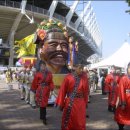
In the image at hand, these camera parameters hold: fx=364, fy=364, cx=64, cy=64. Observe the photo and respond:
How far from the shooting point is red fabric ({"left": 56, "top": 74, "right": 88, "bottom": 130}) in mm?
7160

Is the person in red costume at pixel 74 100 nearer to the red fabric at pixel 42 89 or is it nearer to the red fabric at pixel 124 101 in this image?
the red fabric at pixel 124 101

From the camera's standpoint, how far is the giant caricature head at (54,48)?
13594 mm

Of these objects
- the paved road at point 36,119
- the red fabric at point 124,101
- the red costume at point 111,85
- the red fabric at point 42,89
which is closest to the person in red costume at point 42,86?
the red fabric at point 42,89

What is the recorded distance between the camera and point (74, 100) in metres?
7.32

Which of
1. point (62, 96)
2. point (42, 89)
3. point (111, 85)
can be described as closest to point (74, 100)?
point (62, 96)

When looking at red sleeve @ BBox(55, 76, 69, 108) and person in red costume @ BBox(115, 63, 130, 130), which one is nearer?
red sleeve @ BBox(55, 76, 69, 108)

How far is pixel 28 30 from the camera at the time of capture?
57.4 metres

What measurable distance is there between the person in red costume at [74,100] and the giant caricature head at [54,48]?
615 cm

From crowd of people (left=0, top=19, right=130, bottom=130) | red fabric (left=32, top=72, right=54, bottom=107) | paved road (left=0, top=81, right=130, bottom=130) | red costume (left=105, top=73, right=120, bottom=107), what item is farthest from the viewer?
red costume (left=105, top=73, right=120, bottom=107)

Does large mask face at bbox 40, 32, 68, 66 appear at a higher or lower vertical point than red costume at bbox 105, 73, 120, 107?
higher

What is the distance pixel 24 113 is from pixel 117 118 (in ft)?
13.6

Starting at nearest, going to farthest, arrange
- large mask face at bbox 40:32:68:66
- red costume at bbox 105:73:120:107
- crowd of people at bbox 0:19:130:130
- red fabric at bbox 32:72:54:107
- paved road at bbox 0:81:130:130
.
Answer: crowd of people at bbox 0:19:130:130
paved road at bbox 0:81:130:130
red fabric at bbox 32:72:54:107
red costume at bbox 105:73:120:107
large mask face at bbox 40:32:68:66

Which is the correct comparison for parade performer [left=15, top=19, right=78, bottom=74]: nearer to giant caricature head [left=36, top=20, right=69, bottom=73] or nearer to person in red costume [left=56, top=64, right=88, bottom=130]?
giant caricature head [left=36, top=20, right=69, bottom=73]

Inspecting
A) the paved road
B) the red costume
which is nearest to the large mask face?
the paved road
